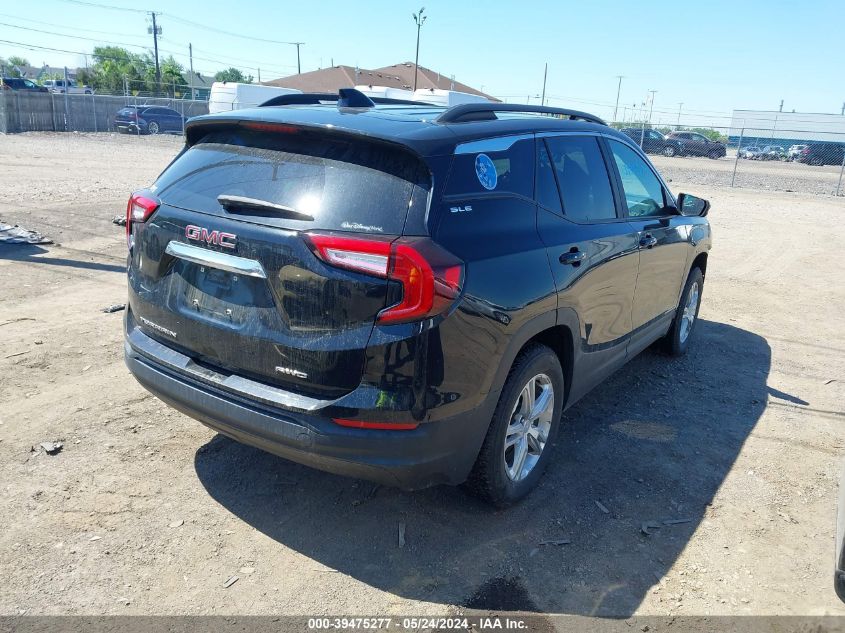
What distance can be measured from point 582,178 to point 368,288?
1971 mm

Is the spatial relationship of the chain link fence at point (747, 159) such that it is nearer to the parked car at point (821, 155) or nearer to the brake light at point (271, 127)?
the parked car at point (821, 155)

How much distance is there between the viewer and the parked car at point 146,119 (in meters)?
32.1

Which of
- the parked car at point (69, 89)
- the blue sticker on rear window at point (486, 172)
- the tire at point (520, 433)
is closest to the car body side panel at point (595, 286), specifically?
the tire at point (520, 433)

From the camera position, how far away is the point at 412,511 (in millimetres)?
3486

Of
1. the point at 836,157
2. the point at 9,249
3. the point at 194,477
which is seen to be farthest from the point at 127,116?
the point at 836,157

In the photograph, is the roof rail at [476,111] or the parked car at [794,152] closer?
the roof rail at [476,111]

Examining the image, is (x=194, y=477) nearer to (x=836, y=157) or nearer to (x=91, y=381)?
(x=91, y=381)

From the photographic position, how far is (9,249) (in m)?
7.82

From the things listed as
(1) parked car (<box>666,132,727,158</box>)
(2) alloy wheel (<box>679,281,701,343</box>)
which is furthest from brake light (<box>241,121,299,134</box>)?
(1) parked car (<box>666,132,727,158</box>)

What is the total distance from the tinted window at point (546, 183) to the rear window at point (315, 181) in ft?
3.22

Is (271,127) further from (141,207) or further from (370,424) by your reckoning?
(370,424)

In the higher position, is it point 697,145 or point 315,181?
point 315,181

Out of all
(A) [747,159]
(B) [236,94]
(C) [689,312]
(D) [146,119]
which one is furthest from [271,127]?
(A) [747,159]

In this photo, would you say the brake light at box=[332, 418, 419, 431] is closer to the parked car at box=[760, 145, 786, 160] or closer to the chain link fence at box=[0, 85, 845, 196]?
the chain link fence at box=[0, 85, 845, 196]
